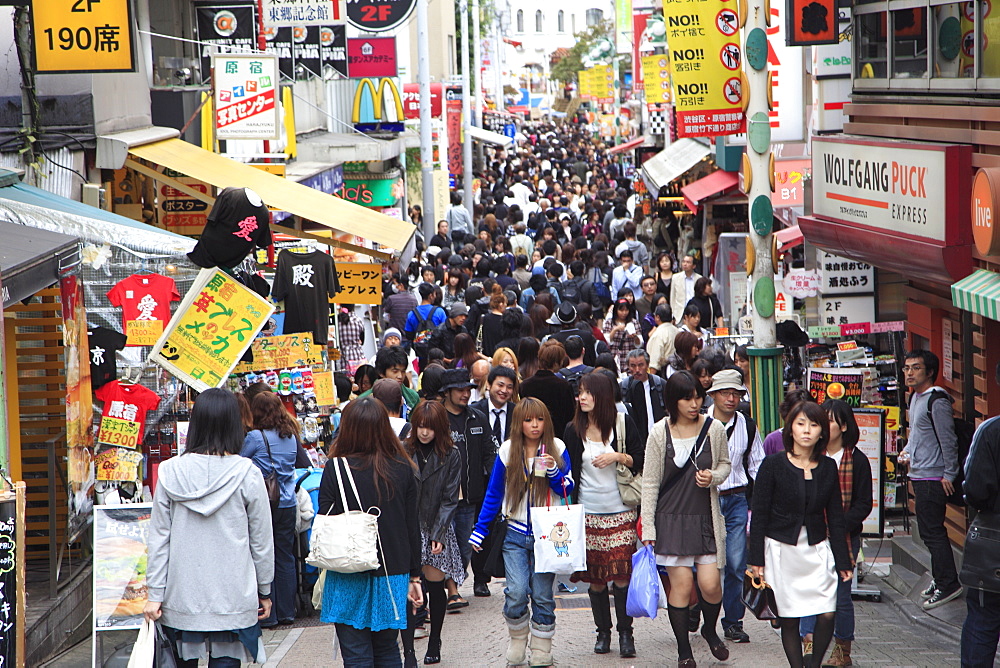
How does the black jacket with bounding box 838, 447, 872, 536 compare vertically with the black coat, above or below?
below

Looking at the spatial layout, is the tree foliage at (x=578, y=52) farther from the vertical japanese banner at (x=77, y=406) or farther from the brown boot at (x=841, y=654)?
the brown boot at (x=841, y=654)

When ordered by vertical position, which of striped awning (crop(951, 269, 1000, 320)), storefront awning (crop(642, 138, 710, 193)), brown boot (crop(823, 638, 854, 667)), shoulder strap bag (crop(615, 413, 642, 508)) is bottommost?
brown boot (crop(823, 638, 854, 667))

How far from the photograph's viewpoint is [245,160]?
52.7 feet

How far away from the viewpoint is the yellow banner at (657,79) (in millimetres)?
24359

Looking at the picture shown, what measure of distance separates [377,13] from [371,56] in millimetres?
987

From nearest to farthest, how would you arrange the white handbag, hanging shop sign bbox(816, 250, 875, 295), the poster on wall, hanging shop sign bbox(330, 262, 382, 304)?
the white handbag < the poster on wall < hanging shop sign bbox(816, 250, 875, 295) < hanging shop sign bbox(330, 262, 382, 304)

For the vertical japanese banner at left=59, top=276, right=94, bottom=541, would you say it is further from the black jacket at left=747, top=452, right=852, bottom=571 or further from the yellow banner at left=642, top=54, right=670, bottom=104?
the yellow banner at left=642, top=54, right=670, bottom=104

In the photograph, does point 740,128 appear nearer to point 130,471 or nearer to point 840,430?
point 840,430

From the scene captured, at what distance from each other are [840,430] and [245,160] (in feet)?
35.8

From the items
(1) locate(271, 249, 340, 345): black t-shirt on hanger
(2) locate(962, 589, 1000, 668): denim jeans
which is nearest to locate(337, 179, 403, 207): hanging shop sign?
(1) locate(271, 249, 340, 345): black t-shirt on hanger

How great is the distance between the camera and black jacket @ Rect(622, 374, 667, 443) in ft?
30.9

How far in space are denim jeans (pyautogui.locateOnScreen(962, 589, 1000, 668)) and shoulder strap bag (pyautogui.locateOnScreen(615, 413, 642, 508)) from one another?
1.96 meters

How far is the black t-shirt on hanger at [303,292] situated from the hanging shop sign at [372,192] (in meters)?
12.0

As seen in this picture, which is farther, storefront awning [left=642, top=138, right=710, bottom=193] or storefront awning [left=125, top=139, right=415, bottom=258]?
storefront awning [left=642, top=138, right=710, bottom=193]
